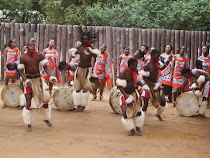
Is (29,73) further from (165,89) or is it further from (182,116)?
(165,89)

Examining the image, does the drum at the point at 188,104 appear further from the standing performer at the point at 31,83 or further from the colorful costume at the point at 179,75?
the standing performer at the point at 31,83

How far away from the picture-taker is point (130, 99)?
604 centimetres

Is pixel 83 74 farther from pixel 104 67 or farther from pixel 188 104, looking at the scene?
pixel 188 104

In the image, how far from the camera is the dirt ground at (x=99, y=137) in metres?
5.04

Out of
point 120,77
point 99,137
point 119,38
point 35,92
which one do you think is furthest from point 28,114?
point 119,38

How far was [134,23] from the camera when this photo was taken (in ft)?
53.0

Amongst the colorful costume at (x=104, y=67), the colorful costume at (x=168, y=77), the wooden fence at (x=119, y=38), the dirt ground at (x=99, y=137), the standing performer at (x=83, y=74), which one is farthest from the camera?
the wooden fence at (x=119, y=38)

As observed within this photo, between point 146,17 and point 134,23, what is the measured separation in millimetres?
1093

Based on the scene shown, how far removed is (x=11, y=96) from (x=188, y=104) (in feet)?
14.7

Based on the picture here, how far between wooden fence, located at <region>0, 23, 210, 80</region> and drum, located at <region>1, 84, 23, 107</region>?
13.5 ft

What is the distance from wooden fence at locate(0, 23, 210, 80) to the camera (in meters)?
12.2

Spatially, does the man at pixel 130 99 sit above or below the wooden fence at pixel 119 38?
below

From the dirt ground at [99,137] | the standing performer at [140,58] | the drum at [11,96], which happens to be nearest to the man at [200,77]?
the dirt ground at [99,137]

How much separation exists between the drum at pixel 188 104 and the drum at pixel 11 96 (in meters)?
4.10
